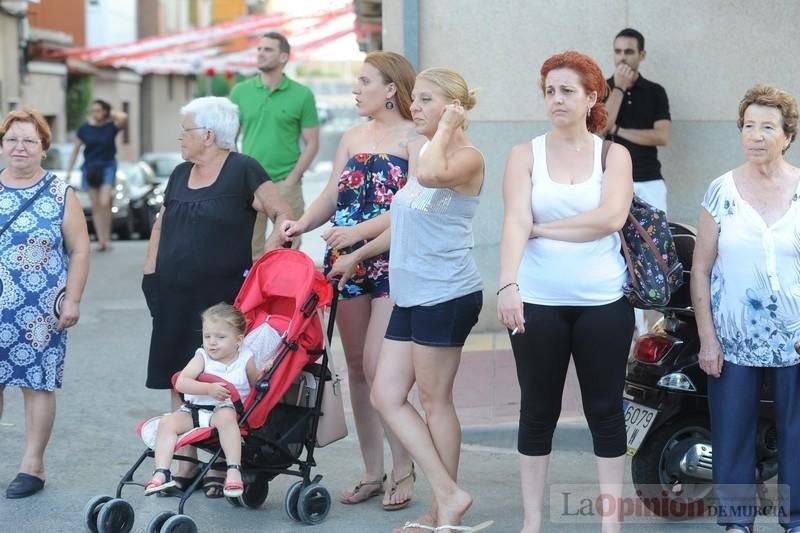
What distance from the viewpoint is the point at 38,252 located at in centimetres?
616

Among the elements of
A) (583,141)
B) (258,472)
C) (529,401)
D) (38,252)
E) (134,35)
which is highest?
(134,35)

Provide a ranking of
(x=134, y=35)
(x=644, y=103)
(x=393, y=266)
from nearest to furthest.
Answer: (x=393, y=266), (x=644, y=103), (x=134, y=35)

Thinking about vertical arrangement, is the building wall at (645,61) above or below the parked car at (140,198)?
above

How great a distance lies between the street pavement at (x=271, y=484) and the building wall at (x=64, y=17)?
27.8m

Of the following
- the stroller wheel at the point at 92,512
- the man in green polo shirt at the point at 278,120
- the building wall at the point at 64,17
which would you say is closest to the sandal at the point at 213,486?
the stroller wheel at the point at 92,512

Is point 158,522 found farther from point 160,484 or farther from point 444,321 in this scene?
point 444,321

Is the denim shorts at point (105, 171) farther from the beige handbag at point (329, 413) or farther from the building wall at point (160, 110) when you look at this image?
the building wall at point (160, 110)

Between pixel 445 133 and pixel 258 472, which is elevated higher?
pixel 445 133

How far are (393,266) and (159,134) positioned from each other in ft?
138

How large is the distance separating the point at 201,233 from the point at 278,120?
3648mm

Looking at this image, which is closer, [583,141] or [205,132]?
[583,141]

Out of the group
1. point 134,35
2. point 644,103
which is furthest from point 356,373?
point 134,35

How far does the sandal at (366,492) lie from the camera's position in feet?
20.0

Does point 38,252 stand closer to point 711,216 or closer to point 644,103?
point 711,216
